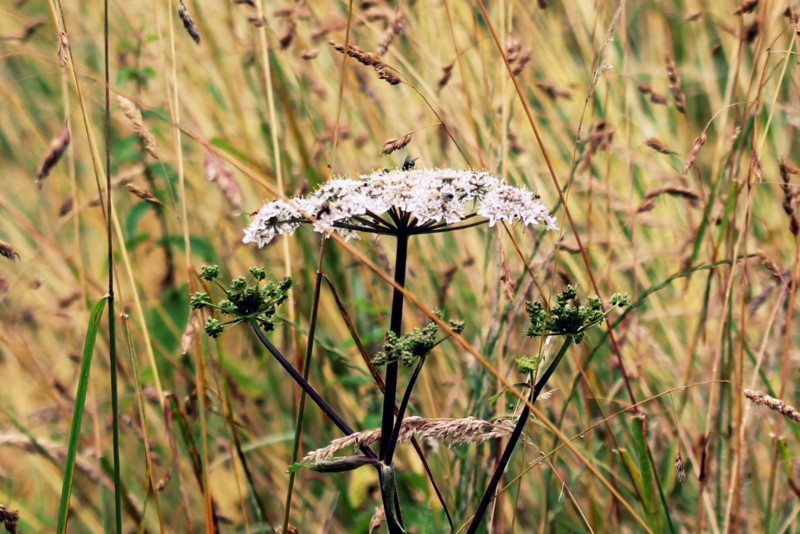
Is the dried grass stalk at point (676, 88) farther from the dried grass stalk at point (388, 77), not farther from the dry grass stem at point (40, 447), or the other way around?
the dry grass stem at point (40, 447)

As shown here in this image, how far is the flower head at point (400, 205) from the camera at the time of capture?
3.82ft

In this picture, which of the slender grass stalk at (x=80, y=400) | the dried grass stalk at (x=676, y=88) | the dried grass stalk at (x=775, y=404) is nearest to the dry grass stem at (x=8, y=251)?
the slender grass stalk at (x=80, y=400)

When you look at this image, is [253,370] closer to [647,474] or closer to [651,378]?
[651,378]

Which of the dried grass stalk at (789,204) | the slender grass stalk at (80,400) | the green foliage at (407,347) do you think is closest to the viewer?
the green foliage at (407,347)

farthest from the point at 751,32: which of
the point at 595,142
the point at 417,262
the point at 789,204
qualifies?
the point at 417,262

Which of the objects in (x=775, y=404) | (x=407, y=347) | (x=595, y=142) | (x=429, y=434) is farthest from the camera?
(x=595, y=142)

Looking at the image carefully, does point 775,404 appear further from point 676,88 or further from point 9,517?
point 9,517

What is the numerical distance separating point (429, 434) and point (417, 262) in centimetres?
144

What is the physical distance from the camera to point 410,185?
3.94 feet

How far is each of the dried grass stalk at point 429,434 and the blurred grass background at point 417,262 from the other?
19.3 inches

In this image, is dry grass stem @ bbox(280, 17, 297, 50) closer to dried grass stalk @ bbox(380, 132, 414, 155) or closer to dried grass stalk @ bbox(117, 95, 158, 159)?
dried grass stalk @ bbox(117, 95, 158, 159)

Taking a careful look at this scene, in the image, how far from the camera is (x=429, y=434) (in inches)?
47.0

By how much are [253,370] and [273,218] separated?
1.70 meters

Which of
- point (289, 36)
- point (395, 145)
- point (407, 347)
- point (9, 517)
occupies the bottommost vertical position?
point (9, 517)
